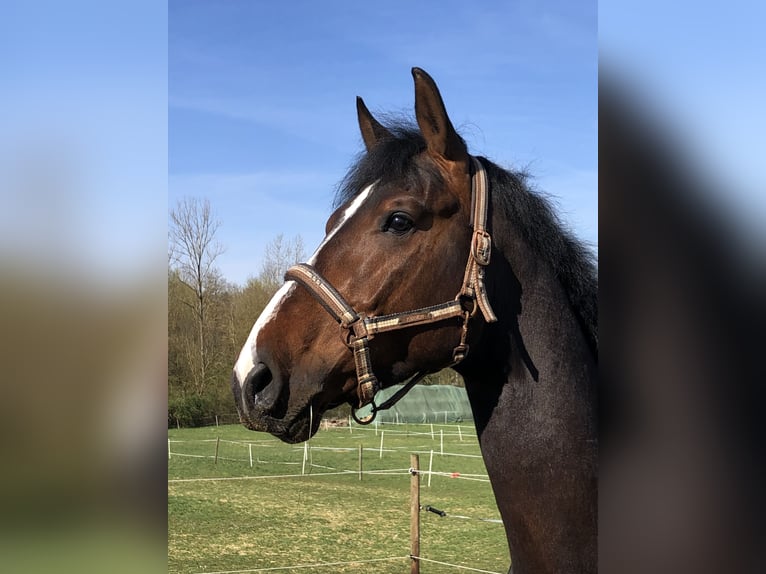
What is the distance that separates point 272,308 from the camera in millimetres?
2135

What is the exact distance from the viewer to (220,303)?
3394 cm

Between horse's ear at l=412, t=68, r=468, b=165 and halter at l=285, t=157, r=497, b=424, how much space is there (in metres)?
0.25

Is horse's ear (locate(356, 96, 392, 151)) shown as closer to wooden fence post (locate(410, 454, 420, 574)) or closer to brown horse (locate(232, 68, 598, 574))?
brown horse (locate(232, 68, 598, 574))

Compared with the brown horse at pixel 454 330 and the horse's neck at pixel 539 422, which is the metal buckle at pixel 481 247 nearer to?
the brown horse at pixel 454 330

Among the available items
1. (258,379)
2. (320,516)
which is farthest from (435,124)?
(320,516)

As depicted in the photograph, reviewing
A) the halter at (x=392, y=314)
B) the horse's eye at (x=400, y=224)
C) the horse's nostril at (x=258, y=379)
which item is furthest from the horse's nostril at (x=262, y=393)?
the horse's eye at (x=400, y=224)

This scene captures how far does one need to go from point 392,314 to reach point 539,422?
60 centimetres

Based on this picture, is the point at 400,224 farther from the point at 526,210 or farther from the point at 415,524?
the point at 415,524

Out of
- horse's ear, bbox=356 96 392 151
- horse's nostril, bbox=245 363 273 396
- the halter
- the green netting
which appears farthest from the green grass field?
the green netting

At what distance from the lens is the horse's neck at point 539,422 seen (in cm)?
207

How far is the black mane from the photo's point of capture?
7.67ft
